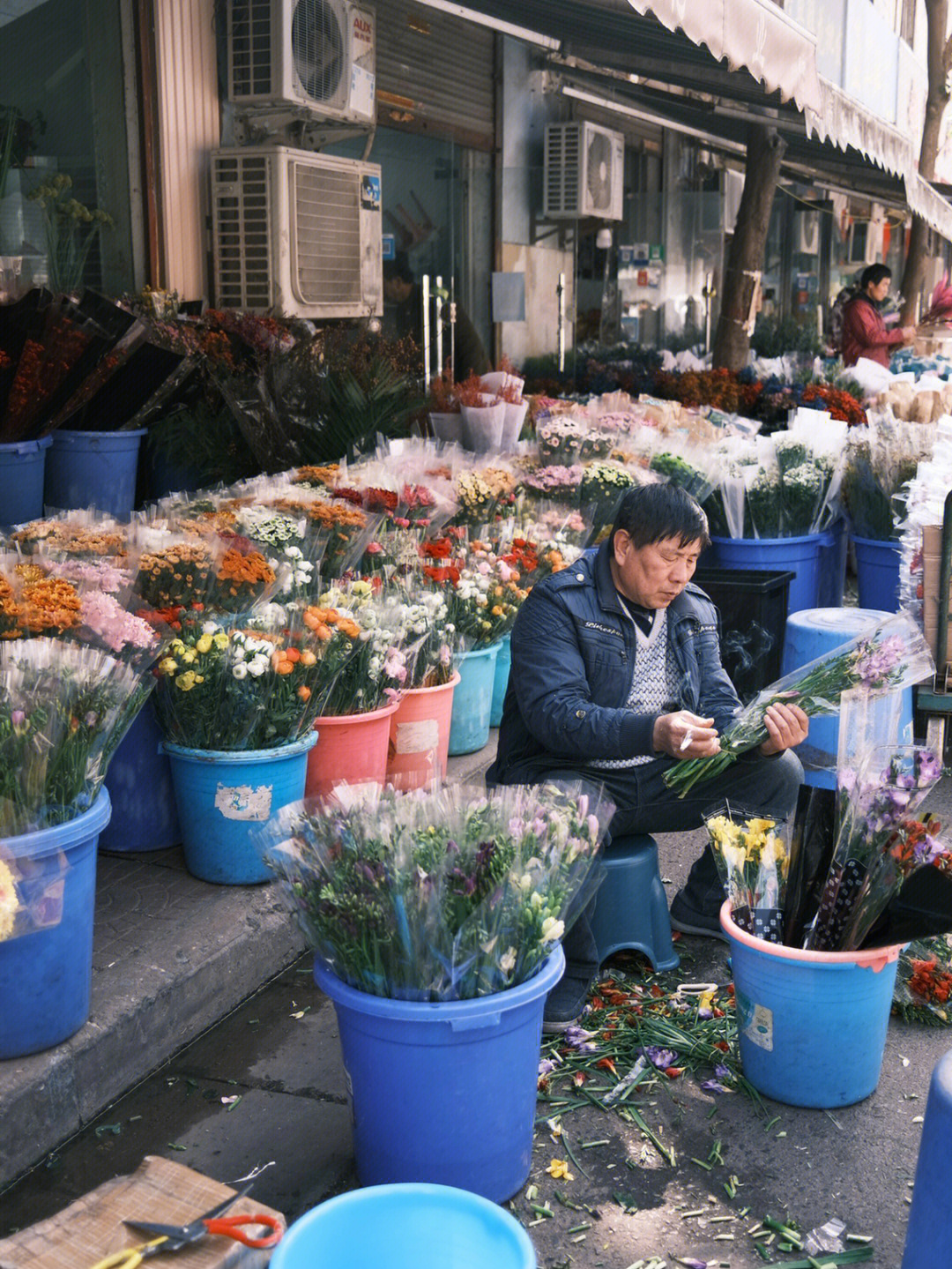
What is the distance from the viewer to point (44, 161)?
6379 millimetres

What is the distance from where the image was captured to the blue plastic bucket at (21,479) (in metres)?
4.92

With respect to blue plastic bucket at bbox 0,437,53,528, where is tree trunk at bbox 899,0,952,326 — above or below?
above

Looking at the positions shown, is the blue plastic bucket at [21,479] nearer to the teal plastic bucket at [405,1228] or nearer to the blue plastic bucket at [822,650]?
the blue plastic bucket at [822,650]

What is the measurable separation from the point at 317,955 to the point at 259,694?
1.08 meters

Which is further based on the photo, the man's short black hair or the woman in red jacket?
the woman in red jacket

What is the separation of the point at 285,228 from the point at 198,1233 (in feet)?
19.5

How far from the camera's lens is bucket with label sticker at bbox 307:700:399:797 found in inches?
153

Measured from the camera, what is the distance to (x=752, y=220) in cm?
927

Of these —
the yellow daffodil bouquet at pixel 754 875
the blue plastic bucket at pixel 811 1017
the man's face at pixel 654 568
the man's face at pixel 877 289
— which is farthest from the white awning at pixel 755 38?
the man's face at pixel 877 289

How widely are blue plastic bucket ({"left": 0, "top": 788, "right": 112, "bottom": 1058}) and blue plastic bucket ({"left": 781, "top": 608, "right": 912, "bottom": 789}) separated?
259cm

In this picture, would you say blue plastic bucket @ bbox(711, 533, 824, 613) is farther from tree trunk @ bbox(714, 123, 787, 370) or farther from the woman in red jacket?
the woman in red jacket

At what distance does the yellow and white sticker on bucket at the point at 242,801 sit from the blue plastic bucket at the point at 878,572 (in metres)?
3.67

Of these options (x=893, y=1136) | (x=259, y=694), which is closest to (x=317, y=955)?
(x=259, y=694)

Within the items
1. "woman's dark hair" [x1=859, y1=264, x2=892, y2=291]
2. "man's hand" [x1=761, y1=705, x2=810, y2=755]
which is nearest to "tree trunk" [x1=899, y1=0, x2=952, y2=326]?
"woman's dark hair" [x1=859, y1=264, x2=892, y2=291]
